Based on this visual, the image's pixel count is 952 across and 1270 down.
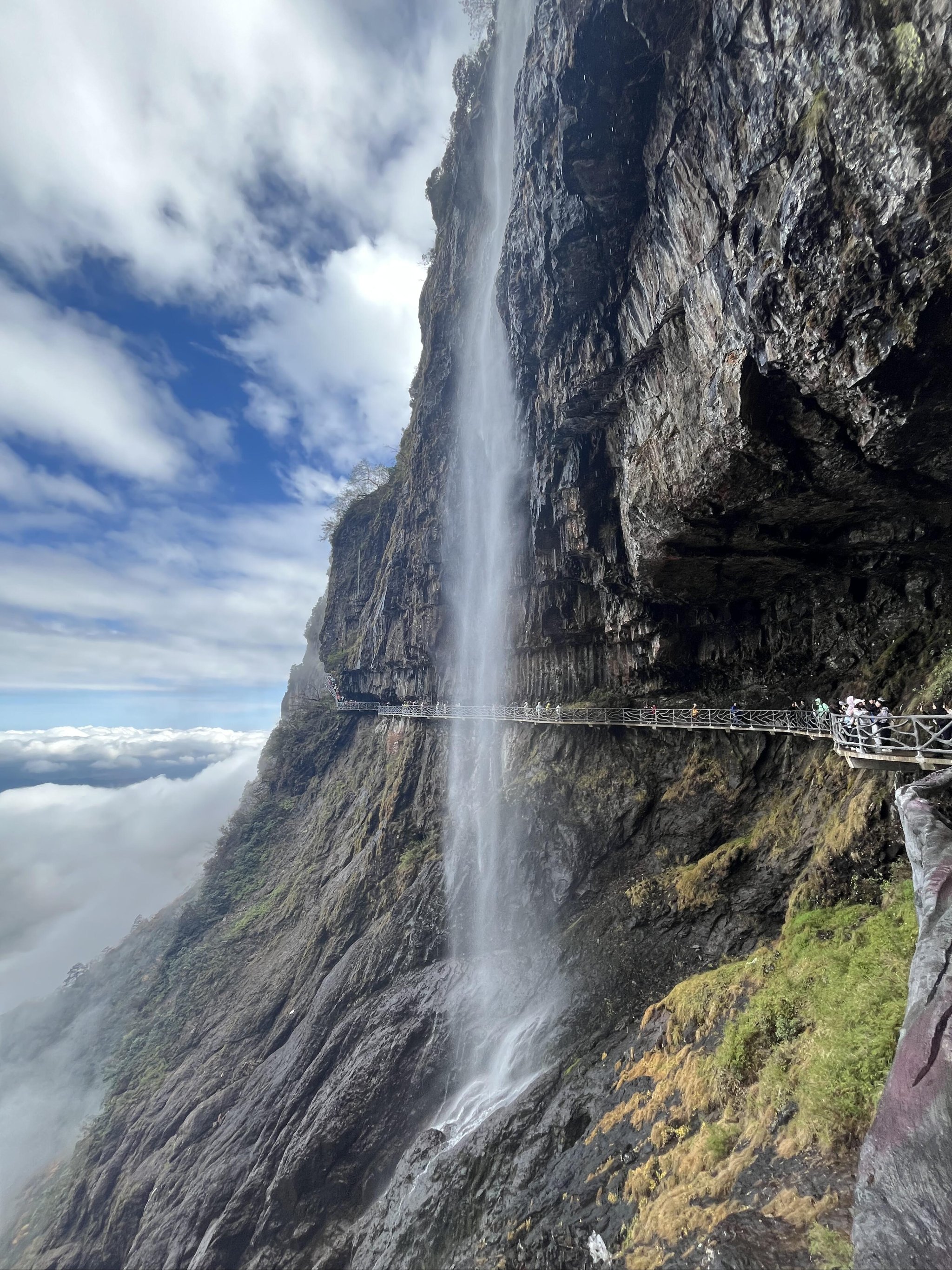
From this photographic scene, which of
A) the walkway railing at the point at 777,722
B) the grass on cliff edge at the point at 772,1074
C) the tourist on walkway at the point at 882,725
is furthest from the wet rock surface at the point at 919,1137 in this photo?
the tourist on walkway at the point at 882,725

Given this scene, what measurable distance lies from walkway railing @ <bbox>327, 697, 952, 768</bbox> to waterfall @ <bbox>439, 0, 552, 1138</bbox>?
200 cm

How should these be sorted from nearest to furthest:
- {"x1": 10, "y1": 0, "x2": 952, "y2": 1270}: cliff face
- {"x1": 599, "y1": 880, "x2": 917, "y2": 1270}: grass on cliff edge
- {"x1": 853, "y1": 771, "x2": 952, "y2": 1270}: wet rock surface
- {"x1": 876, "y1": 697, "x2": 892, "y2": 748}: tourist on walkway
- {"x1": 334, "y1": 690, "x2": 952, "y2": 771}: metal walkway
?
1. {"x1": 853, "y1": 771, "x2": 952, "y2": 1270}: wet rock surface
2. {"x1": 599, "y1": 880, "x2": 917, "y2": 1270}: grass on cliff edge
3. {"x1": 10, "y1": 0, "x2": 952, "y2": 1270}: cliff face
4. {"x1": 334, "y1": 690, "x2": 952, "y2": 771}: metal walkway
5. {"x1": 876, "y1": 697, "x2": 892, "y2": 748}: tourist on walkway

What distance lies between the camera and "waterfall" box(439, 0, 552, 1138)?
58.4 feet

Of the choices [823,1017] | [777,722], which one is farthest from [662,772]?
[823,1017]

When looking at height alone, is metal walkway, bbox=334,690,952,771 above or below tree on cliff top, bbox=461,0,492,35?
below

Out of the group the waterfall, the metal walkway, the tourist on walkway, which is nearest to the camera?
the metal walkway

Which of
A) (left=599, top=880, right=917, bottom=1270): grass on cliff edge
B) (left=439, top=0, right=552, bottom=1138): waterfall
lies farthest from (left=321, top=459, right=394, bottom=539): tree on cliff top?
(left=599, top=880, right=917, bottom=1270): grass on cliff edge

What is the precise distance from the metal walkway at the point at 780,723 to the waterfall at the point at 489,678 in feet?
7.09

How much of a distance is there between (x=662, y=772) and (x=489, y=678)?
12444mm

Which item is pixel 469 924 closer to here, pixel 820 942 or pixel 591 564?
pixel 820 942

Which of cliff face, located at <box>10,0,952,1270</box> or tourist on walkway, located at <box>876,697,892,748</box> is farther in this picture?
tourist on walkway, located at <box>876,697,892,748</box>

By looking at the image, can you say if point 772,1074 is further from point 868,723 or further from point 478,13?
point 478,13

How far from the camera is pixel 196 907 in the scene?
39.2m

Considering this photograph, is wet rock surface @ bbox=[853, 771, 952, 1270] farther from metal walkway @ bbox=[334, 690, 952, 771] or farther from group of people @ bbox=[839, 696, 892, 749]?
group of people @ bbox=[839, 696, 892, 749]
